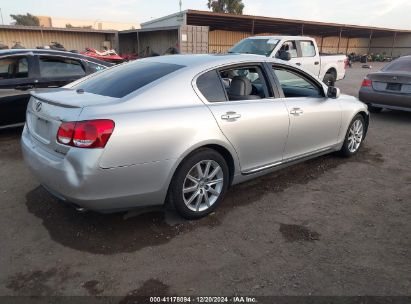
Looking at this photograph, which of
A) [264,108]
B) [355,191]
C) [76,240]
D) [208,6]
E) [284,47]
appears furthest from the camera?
[208,6]

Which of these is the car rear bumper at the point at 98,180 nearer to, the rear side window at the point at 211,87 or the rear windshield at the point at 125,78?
the rear windshield at the point at 125,78

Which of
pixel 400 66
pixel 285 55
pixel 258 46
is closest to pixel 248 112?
pixel 400 66

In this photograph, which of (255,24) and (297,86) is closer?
(297,86)

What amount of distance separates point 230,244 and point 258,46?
26.4ft

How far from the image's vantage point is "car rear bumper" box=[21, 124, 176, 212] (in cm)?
281

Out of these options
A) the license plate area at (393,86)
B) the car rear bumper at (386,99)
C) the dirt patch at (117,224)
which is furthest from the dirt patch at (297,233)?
the license plate area at (393,86)

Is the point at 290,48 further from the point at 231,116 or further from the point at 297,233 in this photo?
the point at 297,233

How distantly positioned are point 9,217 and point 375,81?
26.1ft

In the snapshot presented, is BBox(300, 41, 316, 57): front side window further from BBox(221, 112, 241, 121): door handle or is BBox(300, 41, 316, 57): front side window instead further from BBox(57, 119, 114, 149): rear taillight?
Result: BBox(57, 119, 114, 149): rear taillight

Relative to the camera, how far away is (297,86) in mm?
5070

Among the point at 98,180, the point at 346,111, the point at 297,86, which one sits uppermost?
the point at 297,86

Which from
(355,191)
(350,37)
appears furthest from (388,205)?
(350,37)

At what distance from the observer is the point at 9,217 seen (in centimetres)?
359

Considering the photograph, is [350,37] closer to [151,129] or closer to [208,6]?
[208,6]
